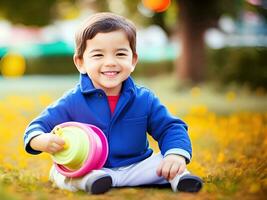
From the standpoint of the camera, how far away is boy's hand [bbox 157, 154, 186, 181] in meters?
2.79

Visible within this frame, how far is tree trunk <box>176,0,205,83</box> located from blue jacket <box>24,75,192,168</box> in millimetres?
6848

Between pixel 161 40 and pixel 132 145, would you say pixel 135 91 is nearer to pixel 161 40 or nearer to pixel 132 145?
pixel 132 145

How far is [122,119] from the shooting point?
9.93ft

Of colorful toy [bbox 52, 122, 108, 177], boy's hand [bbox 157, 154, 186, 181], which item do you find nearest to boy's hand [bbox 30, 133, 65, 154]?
colorful toy [bbox 52, 122, 108, 177]

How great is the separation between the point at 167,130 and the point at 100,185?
A: 0.53 m

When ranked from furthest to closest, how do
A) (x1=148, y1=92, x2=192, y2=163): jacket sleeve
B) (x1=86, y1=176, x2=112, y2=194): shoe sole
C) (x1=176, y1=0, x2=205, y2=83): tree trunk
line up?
(x1=176, y1=0, x2=205, y2=83): tree trunk, (x1=148, y1=92, x2=192, y2=163): jacket sleeve, (x1=86, y1=176, x2=112, y2=194): shoe sole

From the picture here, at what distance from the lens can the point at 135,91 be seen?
3113 millimetres

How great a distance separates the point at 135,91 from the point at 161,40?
491 inches

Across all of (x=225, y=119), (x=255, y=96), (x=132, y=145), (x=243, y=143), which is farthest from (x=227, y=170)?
(x=255, y=96)

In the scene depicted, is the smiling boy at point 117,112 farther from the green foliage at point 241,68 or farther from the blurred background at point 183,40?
the green foliage at point 241,68

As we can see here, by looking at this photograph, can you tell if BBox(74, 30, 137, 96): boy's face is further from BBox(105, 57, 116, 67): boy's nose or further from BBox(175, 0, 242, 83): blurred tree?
BBox(175, 0, 242, 83): blurred tree

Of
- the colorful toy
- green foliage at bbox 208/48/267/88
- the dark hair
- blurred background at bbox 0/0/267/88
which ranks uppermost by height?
blurred background at bbox 0/0/267/88

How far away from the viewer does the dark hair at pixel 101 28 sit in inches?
117

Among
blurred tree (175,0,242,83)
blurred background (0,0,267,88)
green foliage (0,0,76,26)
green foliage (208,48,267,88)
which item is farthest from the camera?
green foliage (0,0,76,26)
